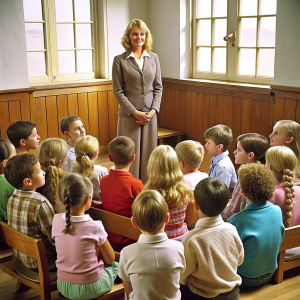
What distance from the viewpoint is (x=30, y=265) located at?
253 centimetres

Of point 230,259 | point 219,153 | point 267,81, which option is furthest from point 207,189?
point 267,81

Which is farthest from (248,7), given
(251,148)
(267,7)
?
(251,148)

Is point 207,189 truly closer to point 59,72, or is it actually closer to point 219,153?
point 219,153

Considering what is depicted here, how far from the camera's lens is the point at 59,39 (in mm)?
5730

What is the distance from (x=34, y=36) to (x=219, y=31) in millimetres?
2203

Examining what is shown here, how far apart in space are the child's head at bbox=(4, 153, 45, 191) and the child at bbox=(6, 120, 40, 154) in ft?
3.33

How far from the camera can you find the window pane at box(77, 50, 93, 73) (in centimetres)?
594

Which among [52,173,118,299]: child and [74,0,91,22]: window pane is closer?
[52,173,118,299]: child

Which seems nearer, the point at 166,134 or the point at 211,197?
the point at 211,197

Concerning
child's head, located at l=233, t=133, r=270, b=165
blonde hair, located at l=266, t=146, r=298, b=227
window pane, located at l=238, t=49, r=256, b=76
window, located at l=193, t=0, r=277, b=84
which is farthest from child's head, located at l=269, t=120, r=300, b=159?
window pane, located at l=238, t=49, r=256, b=76

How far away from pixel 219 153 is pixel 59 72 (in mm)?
3031

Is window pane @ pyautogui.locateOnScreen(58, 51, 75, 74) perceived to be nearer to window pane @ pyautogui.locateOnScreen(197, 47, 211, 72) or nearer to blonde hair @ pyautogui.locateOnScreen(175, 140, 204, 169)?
window pane @ pyautogui.locateOnScreen(197, 47, 211, 72)

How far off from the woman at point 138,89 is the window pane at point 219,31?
4.53 ft

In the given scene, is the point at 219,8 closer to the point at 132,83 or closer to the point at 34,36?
the point at 132,83
